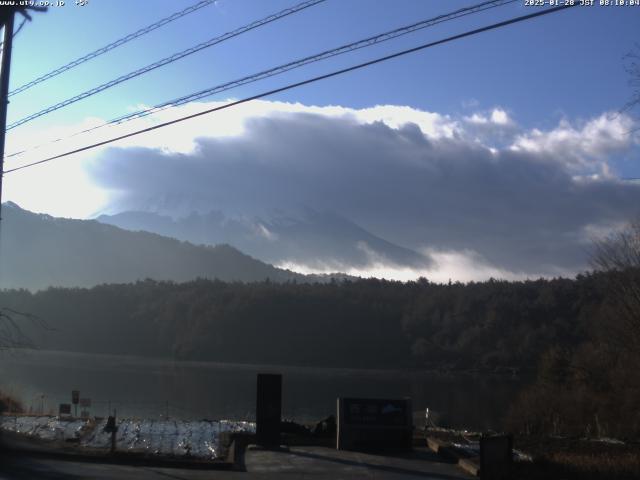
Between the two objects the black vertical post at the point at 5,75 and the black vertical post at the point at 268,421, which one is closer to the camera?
the black vertical post at the point at 5,75

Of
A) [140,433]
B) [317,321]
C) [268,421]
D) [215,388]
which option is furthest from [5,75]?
[317,321]

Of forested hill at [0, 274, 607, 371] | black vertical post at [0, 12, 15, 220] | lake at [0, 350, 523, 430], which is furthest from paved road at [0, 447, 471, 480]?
forested hill at [0, 274, 607, 371]

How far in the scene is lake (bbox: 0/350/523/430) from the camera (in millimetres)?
44844

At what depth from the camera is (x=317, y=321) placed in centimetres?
11106

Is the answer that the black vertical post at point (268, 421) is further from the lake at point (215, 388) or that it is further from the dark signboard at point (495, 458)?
the lake at point (215, 388)

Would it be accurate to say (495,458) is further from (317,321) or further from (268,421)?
(317,321)

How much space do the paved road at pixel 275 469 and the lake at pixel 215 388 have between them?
20923 mm

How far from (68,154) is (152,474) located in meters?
8.84

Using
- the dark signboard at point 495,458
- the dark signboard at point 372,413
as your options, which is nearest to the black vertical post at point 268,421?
the dark signboard at point 372,413

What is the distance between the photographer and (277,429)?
18906 millimetres

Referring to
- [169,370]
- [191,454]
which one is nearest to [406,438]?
[191,454]

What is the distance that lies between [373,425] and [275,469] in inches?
144

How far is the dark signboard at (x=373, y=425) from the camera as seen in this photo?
18.8 meters

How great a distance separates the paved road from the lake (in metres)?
20.9
